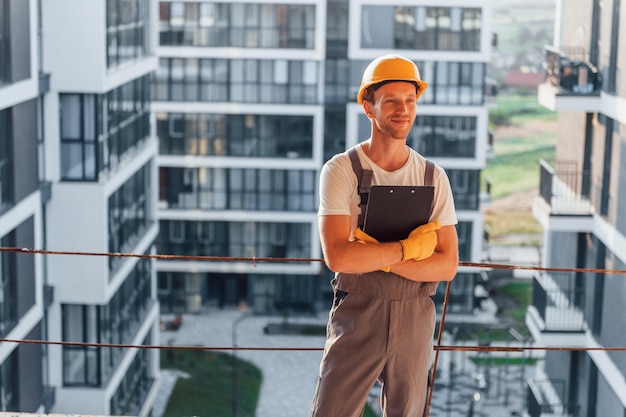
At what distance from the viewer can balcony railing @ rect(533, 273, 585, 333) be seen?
13.3 meters

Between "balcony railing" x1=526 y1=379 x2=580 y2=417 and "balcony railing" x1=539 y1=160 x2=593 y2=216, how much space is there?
2296 millimetres

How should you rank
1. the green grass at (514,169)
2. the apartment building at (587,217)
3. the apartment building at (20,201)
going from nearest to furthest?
the apartment building at (20,201) < the apartment building at (587,217) < the green grass at (514,169)

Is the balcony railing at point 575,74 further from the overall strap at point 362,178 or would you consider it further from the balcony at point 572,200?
the overall strap at point 362,178

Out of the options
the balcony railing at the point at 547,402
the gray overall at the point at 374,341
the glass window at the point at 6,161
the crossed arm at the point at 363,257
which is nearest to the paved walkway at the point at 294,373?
the balcony railing at the point at 547,402

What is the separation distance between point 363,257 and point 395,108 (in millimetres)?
463

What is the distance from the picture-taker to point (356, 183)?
11.3ft

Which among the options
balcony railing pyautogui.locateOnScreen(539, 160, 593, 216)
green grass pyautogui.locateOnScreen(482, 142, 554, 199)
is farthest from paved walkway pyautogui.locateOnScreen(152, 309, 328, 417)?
green grass pyautogui.locateOnScreen(482, 142, 554, 199)

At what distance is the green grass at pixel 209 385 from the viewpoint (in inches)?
777

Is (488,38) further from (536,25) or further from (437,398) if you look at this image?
(536,25)

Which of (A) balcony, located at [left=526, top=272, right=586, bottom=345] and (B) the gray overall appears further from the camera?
(A) balcony, located at [left=526, top=272, right=586, bottom=345]

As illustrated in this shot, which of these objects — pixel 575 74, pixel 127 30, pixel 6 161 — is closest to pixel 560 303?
pixel 575 74

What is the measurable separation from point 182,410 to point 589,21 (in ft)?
32.9

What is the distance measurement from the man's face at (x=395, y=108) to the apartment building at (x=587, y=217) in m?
8.49

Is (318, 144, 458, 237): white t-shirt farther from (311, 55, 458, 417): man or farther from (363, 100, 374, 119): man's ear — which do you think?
(363, 100, 374, 119): man's ear
